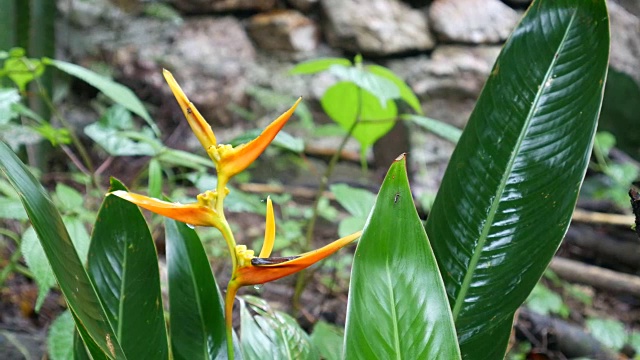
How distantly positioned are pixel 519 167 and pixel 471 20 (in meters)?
2.32

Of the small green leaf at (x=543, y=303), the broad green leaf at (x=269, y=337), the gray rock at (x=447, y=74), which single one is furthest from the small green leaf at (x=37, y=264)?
the gray rock at (x=447, y=74)

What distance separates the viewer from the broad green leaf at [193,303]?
1.86 feet

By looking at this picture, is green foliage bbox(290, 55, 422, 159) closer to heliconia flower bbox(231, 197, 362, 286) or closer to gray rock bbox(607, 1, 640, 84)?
heliconia flower bbox(231, 197, 362, 286)

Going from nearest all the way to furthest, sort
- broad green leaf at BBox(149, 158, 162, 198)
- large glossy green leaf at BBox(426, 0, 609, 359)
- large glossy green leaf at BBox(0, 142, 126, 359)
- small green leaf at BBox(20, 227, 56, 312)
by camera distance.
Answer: large glossy green leaf at BBox(0, 142, 126, 359) → large glossy green leaf at BBox(426, 0, 609, 359) → small green leaf at BBox(20, 227, 56, 312) → broad green leaf at BBox(149, 158, 162, 198)

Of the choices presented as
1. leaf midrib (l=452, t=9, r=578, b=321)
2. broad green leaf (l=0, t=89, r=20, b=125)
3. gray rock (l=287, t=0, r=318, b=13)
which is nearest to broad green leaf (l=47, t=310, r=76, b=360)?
broad green leaf (l=0, t=89, r=20, b=125)

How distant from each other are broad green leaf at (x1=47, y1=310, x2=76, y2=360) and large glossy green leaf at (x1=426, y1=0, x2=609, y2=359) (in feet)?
1.62

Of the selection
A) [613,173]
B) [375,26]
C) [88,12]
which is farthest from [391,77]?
[88,12]

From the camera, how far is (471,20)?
8.63 ft

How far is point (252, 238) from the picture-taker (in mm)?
2094

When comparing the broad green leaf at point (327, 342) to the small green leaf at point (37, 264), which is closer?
the small green leaf at point (37, 264)

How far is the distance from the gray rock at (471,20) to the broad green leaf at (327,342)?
6.94 ft

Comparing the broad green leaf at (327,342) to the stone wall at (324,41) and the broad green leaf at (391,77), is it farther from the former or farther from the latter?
the stone wall at (324,41)

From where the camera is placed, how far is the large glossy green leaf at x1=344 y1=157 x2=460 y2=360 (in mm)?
428

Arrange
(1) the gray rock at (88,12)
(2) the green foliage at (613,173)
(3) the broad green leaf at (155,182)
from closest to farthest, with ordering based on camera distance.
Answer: (3) the broad green leaf at (155,182), (2) the green foliage at (613,173), (1) the gray rock at (88,12)
